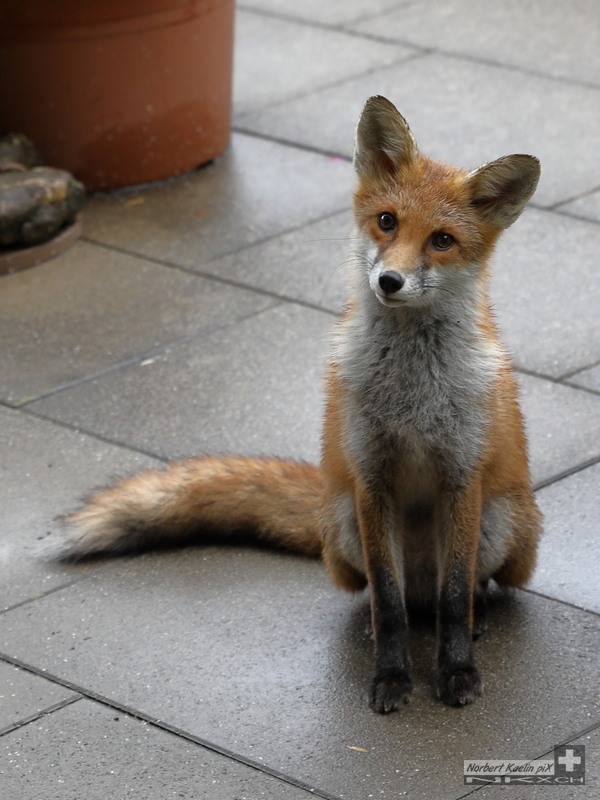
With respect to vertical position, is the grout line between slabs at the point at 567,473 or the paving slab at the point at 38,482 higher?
the grout line between slabs at the point at 567,473

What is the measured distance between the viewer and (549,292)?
6848 millimetres

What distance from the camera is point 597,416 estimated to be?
5.71m

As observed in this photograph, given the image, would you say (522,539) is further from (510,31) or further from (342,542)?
(510,31)

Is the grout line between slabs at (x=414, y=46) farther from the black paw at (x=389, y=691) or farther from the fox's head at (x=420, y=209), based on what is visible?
the black paw at (x=389, y=691)

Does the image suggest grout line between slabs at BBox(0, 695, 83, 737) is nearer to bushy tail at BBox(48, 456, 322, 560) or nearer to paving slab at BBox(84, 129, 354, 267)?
bushy tail at BBox(48, 456, 322, 560)

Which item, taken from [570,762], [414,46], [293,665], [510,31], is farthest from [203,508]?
[510,31]

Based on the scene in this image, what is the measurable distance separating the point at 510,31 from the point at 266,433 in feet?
20.7

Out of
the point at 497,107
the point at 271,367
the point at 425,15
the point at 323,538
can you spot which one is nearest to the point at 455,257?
the point at 323,538

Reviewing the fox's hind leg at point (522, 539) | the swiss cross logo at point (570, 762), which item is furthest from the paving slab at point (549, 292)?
the swiss cross logo at point (570, 762)

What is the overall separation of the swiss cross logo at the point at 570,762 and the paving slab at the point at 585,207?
4.49 metres

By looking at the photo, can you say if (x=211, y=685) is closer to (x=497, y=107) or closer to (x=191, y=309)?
(x=191, y=309)

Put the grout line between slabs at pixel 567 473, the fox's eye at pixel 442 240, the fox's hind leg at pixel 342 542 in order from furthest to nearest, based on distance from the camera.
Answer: the grout line between slabs at pixel 567 473 < the fox's hind leg at pixel 342 542 < the fox's eye at pixel 442 240

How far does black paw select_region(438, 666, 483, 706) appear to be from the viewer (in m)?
4.00

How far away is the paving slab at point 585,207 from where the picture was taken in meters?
7.64
